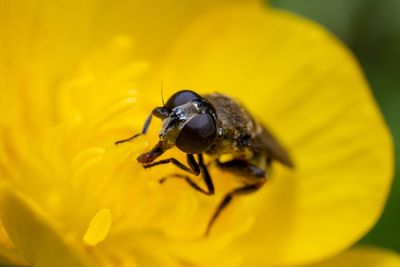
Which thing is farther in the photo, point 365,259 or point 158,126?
point 365,259

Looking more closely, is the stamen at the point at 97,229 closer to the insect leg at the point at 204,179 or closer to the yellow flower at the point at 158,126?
the yellow flower at the point at 158,126

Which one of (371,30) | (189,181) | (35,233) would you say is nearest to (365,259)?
(189,181)

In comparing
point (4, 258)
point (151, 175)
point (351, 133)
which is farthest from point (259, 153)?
point (4, 258)

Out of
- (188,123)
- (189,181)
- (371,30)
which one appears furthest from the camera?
(371,30)

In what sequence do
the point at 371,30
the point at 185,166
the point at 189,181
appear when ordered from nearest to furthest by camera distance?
the point at 185,166, the point at 189,181, the point at 371,30

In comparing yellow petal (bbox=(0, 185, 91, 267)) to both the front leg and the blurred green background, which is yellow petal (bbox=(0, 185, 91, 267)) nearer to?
the front leg

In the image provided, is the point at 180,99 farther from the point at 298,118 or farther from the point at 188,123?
the point at 298,118

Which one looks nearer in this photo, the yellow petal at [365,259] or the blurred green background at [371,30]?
the yellow petal at [365,259]

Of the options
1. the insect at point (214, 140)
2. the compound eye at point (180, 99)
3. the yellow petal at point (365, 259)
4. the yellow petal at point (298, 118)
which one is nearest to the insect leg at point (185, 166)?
the insect at point (214, 140)
